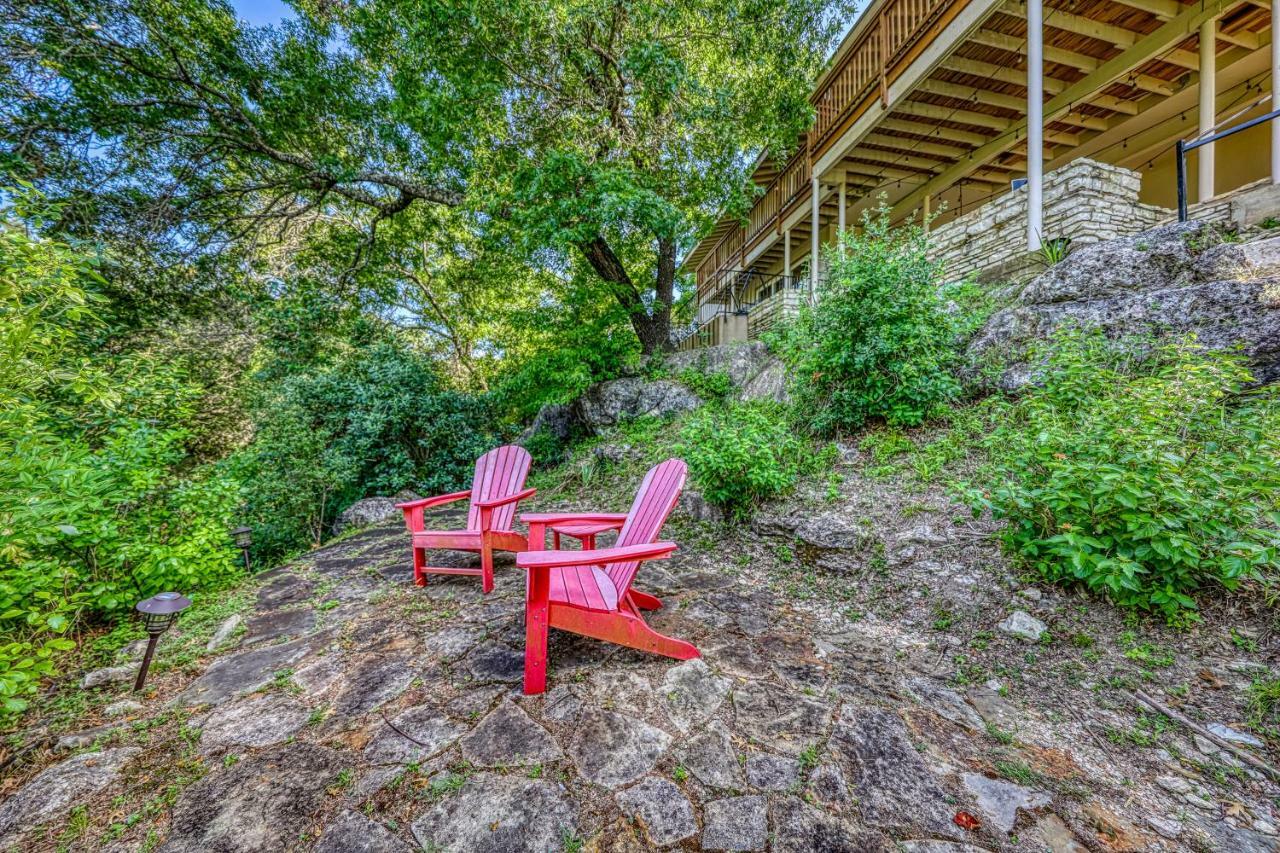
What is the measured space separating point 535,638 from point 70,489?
2.22m

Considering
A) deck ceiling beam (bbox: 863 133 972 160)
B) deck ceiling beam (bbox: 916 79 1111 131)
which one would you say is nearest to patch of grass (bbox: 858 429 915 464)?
deck ceiling beam (bbox: 916 79 1111 131)

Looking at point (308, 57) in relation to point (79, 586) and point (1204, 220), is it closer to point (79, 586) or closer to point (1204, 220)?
point (79, 586)

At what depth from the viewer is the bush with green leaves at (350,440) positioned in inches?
205

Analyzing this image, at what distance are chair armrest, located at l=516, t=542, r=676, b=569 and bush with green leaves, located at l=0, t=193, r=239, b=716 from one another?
1373 mm

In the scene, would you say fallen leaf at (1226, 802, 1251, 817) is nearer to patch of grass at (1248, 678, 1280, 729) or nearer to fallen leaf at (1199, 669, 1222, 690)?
patch of grass at (1248, 678, 1280, 729)

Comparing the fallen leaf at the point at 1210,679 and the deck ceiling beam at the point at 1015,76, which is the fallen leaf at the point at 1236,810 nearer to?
the fallen leaf at the point at 1210,679

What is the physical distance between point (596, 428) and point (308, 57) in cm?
683

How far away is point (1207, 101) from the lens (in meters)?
4.68

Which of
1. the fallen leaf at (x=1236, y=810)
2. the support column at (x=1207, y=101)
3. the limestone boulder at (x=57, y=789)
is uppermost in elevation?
the support column at (x=1207, y=101)

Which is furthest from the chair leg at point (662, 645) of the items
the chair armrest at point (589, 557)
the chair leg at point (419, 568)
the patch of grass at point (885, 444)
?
the patch of grass at point (885, 444)

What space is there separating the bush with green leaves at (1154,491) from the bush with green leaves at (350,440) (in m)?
6.64

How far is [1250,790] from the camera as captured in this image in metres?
1.29

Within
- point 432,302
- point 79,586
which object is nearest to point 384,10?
point 432,302

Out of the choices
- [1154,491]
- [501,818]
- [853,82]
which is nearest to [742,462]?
[1154,491]
